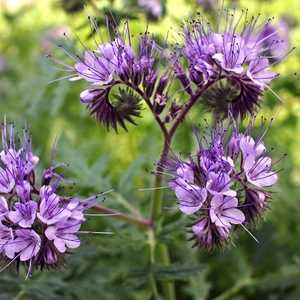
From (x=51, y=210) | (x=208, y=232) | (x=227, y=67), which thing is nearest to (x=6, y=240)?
(x=51, y=210)

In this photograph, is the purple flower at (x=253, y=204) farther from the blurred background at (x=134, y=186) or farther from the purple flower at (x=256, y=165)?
the blurred background at (x=134, y=186)

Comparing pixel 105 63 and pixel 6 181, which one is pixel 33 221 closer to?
pixel 6 181

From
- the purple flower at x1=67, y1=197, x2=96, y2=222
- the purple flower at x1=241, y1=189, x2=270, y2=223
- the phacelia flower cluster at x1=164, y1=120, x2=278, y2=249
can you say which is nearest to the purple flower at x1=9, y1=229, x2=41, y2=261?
the purple flower at x1=67, y1=197, x2=96, y2=222

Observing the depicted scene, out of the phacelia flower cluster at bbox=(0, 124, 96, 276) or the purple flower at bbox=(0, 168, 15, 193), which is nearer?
the phacelia flower cluster at bbox=(0, 124, 96, 276)

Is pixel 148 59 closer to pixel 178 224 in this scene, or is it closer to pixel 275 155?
pixel 178 224

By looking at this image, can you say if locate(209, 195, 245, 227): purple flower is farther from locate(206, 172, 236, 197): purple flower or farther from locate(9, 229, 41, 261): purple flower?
locate(9, 229, 41, 261): purple flower

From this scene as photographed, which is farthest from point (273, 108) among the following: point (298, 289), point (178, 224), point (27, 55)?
point (27, 55)

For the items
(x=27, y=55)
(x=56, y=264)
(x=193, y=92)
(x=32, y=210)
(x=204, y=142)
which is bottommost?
(x=56, y=264)
